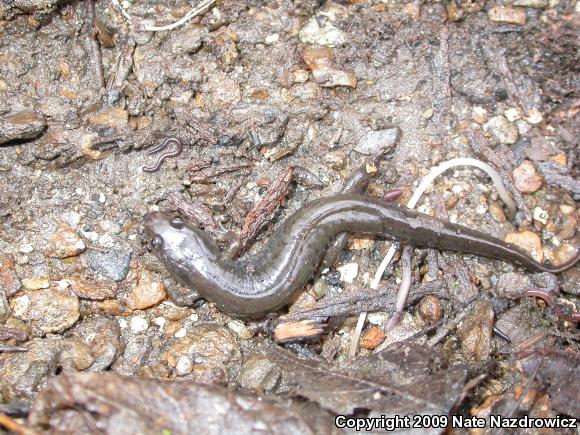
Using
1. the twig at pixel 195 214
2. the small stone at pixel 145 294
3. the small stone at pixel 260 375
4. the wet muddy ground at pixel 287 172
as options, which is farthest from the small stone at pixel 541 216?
the small stone at pixel 145 294

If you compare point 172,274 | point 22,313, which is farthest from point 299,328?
point 22,313

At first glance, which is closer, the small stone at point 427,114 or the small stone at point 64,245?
the small stone at point 64,245

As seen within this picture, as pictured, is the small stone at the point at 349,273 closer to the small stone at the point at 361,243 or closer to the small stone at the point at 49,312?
the small stone at the point at 361,243

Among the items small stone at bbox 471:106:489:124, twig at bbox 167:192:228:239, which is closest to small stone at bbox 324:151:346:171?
twig at bbox 167:192:228:239

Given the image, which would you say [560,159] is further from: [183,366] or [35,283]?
[35,283]

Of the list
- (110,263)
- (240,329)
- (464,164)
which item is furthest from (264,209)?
(464,164)

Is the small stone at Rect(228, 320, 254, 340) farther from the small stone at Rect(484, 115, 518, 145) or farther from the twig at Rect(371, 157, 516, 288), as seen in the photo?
the small stone at Rect(484, 115, 518, 145)

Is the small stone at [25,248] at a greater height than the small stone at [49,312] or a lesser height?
greater
